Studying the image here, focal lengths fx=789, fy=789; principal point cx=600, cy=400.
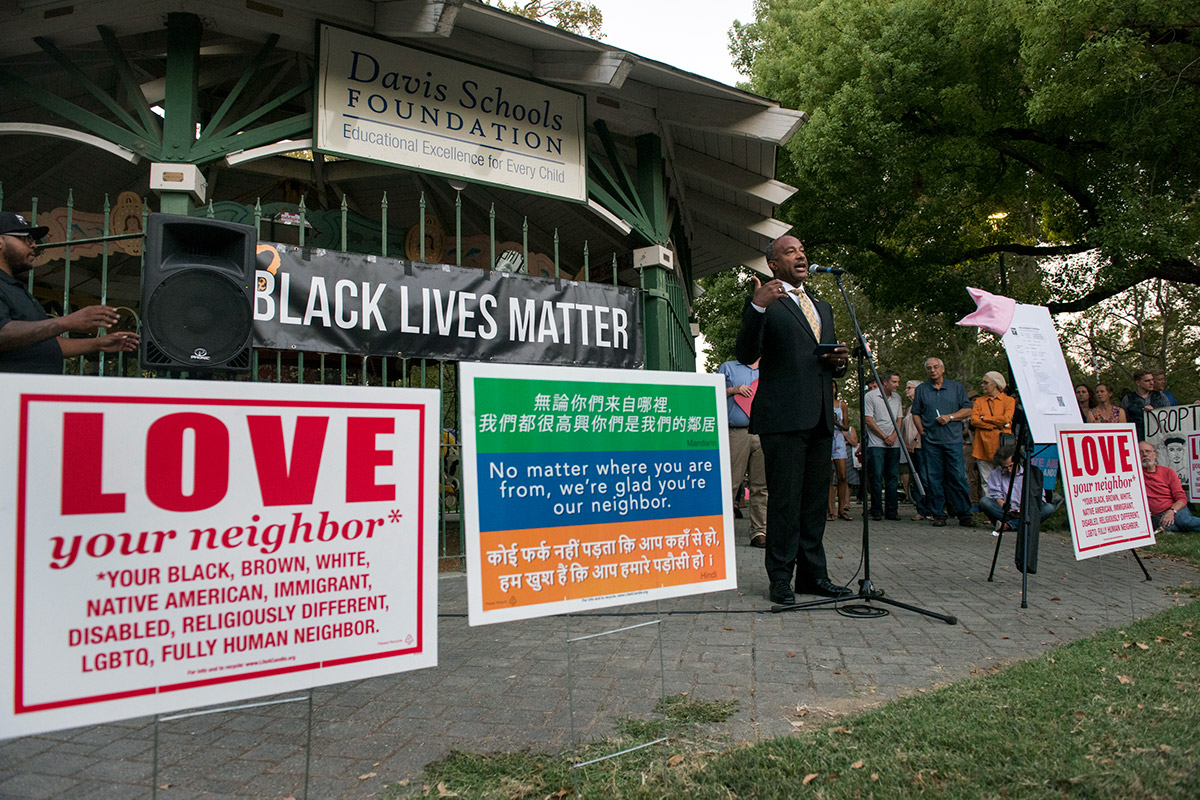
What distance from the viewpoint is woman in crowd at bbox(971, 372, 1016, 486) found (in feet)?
30.1

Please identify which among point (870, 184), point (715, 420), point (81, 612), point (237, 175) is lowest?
point (81, 612)

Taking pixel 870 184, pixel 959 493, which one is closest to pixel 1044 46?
pixel 870 184

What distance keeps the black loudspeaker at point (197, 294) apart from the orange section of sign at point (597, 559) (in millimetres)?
2824

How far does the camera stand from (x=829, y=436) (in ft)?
16.9

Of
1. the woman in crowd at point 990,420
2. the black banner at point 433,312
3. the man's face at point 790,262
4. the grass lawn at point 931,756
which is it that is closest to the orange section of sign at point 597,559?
the grass lawn at point 931,756

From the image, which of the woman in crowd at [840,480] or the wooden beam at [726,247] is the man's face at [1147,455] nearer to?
the woman in crowd at [840,480]

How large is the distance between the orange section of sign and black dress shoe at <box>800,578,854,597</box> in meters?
2.38

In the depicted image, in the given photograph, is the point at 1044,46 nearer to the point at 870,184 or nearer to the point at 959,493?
the point at 870,184

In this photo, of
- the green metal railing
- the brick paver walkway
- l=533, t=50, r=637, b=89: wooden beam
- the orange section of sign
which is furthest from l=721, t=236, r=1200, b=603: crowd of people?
l=533, t=50, r=637, b=89: wooden beam

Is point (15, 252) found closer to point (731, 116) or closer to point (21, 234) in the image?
point (21, 234)

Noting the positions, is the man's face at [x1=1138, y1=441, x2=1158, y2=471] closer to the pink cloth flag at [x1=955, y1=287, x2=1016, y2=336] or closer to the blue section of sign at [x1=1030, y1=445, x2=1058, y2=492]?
the blue section of sign at [x1=1030, y1=445, x2=1058, y2=492]

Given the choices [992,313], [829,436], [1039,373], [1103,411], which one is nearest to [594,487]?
[829,436]

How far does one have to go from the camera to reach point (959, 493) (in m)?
10.1

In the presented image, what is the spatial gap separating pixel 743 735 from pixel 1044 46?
12.3 meters
